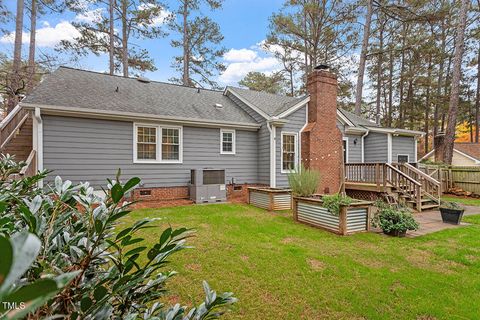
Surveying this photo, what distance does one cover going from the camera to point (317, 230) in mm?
6090

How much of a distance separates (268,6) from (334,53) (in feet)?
20.2

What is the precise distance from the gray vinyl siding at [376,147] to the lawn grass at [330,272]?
8.03 m

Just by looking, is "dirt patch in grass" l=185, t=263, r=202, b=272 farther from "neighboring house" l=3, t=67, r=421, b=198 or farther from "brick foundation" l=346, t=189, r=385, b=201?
"brick foundation" l=346, t=189, r=385, b=201

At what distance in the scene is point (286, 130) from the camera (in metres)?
10.9

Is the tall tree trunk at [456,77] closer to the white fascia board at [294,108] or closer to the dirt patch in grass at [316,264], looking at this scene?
the white fascia board at [294,108]

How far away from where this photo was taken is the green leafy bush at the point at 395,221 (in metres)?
5.61

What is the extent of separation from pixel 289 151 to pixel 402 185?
176 inches

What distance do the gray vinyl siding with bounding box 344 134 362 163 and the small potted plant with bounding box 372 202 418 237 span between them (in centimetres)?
775

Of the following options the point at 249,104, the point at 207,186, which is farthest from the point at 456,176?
the point at 207,186

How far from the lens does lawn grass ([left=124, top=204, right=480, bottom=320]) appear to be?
2.96 meters

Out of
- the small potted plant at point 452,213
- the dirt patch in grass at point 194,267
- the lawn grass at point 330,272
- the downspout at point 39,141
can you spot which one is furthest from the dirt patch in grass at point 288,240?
the downspout at point 39,141

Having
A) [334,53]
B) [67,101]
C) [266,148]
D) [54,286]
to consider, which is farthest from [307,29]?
[54,286]

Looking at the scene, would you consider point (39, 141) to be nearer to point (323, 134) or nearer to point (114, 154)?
point (114, 154)

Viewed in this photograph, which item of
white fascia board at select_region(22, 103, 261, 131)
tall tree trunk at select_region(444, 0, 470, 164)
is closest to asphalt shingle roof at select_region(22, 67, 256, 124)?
white fascia board at select_region(22, 103, 261, 131)
